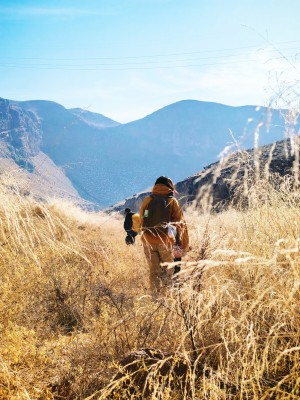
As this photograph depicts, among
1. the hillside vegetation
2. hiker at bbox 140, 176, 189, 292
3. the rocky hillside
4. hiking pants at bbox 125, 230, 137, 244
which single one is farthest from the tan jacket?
hiking pants at bbox 125, 230, 137, 244

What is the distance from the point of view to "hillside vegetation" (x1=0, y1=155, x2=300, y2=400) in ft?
6.30

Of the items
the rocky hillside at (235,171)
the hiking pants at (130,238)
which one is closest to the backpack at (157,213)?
the rocky hillside at (235,171)

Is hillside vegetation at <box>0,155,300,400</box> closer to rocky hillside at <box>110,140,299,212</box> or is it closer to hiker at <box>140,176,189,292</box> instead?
rocky hillside at <box>110,140,299,212</box>

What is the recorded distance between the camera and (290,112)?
2.26 metres

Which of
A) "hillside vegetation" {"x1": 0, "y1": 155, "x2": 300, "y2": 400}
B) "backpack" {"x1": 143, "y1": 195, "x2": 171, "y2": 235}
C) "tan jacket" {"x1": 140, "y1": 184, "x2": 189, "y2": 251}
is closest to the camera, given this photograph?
"hillside vegetation" {"x1": 0, "y1": 155, "x2": 300, "y2": 400}

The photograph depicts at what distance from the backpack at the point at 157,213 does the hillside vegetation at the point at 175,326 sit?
125 centimetres

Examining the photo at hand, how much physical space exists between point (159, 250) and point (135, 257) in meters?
2.46

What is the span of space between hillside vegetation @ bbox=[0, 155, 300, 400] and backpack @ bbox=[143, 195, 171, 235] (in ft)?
4.10

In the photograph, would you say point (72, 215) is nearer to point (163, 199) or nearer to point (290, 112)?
point (163, 199)

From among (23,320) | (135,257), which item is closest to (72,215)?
(135,257)

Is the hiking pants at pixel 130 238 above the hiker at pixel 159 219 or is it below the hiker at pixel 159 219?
below

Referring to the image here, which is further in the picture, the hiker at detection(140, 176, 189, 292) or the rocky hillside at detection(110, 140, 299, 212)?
the hiker at detection(140, 176, 189, 292)

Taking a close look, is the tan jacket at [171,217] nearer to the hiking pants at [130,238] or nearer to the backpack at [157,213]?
the backpack at [157,213]

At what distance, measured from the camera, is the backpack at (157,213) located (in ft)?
18.1
